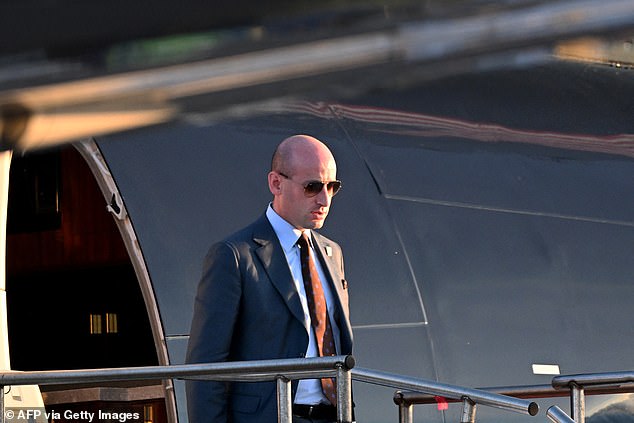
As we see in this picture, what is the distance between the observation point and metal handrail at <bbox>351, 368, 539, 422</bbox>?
400 cm

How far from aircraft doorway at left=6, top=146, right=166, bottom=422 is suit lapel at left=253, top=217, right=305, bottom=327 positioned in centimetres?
336

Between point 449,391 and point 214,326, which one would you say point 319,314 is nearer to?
point 214,326

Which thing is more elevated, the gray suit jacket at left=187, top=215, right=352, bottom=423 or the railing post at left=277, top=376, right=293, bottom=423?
the gray suit jacket at left=187, top=215, right=352, bottom=423

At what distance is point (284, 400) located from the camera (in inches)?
148

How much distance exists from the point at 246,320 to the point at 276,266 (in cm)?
20

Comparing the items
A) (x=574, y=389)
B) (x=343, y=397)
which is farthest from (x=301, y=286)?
(x=574, y=389)

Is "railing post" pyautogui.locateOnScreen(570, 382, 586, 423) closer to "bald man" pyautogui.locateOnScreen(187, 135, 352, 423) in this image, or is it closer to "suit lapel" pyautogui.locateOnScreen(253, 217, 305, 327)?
"bald man" pyautogui.locateOnScreen(187, 135, 352, 423)

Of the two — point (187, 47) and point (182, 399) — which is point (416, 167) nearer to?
point (182, 399)

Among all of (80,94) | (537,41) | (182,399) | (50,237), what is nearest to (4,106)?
(80,94)

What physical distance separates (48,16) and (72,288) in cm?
709
